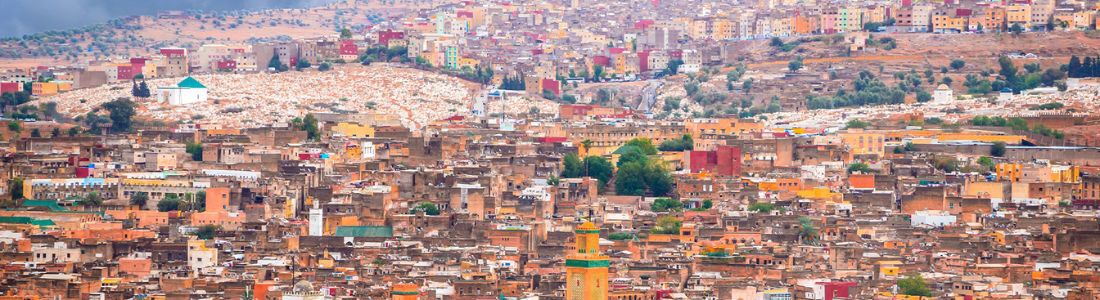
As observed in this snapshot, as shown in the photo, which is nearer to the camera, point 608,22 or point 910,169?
point 910,169

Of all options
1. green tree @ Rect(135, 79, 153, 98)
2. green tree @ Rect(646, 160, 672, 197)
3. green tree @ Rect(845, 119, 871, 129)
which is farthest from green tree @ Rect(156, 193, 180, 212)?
green tree @ Rect(135, 79, 153, 98)

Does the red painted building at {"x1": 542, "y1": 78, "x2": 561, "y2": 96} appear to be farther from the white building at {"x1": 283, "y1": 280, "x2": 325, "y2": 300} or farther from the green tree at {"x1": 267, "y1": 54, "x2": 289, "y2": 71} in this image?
the white building at {"x1": 283, "y1": 280, "x2": 325, "y2": 300}

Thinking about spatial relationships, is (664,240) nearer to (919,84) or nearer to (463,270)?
(463,270)

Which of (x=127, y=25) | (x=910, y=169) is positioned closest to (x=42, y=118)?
(x=910, y=169)

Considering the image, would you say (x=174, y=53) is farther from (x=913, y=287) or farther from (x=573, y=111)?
(x=913, y=287)

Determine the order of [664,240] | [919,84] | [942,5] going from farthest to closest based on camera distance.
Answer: [942,5], [919,84], [664,240]

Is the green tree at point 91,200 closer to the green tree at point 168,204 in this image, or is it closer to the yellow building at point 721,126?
the green tree at point 168,204
